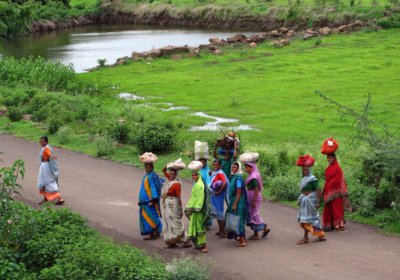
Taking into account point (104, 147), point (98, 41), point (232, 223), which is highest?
point (98, 41)

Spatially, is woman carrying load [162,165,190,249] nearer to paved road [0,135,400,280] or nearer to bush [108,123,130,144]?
paved road [0,135,400,280]

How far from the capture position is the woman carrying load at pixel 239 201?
7.86 metres

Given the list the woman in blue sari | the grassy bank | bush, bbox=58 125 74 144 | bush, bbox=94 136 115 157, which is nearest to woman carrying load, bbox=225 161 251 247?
the woman in blue sari

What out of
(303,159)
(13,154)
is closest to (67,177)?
(13,154)

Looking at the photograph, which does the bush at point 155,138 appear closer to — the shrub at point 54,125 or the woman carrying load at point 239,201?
the shrub at point 54,125

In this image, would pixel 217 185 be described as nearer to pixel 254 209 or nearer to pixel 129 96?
pixel 254 209

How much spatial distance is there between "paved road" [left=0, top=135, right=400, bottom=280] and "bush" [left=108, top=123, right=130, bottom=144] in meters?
3.19

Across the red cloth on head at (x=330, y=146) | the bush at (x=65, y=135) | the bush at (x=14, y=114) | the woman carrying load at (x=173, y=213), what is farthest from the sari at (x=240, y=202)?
the bush at (x=14, y=114)

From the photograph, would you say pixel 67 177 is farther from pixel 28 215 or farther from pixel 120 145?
pixel 28 215

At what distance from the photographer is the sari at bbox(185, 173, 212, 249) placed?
770 cm

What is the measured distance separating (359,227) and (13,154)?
1087 cm

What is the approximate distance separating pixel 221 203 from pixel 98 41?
44397 mm

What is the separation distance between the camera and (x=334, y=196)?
8695 millimetres

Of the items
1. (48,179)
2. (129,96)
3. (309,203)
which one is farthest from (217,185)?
(129,96)
